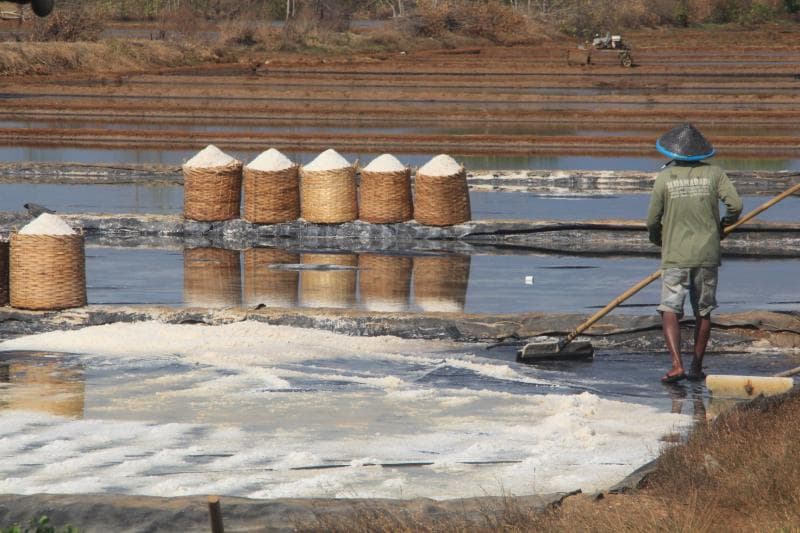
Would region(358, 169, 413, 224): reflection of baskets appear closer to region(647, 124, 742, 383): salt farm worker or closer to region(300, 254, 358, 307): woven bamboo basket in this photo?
region(300, 254, 358, 307): woven bamboo basket

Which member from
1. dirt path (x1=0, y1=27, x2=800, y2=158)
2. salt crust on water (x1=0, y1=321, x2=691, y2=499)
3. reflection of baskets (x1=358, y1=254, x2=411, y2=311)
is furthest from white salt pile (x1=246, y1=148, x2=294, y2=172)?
dirt path (x1=0, y1=27, x2=800, y2=158)

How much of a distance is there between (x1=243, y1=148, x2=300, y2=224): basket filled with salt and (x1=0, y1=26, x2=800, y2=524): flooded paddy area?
8.9 inches

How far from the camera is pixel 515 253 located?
629 inches

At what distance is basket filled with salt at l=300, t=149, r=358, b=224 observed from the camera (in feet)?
52.1

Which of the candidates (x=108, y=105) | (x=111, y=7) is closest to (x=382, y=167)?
(x=108, y=105)

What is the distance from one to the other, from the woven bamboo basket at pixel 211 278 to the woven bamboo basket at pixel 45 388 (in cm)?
250

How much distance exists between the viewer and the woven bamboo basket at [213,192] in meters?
16.0

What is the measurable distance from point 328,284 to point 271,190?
9.27ft

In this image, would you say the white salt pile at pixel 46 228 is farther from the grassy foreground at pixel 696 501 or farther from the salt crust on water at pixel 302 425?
the grassy foreground at pixel 696 501

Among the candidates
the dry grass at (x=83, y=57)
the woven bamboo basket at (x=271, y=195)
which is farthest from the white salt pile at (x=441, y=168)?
the dry grass at (x=83, y=57)

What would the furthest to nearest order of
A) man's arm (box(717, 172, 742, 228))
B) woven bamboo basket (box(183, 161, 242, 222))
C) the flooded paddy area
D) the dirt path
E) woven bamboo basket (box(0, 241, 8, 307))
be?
1. the dirt path
2. woven bamboo basket (box(183, 161, 242, 222))
3. woven bamboo basket (box(0, 241, 8, 307))
4. man's arm (box(717, 172, 742, 228))
5. the flooded paddy area

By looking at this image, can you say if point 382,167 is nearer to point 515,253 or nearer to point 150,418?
point 515,253

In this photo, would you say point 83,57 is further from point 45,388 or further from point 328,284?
point 45,388

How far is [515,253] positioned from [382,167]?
1.75 metres
